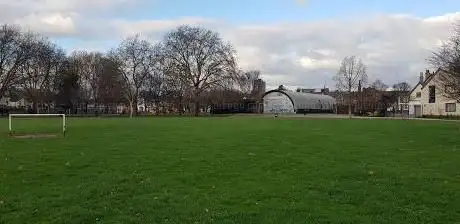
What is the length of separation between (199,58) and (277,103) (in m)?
36.9

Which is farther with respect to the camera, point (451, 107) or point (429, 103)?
point (429, 103)

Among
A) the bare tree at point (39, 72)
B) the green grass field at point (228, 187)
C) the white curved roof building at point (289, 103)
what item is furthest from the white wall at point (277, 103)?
the green grass field at point (228, 187)

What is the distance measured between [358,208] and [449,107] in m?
90.4

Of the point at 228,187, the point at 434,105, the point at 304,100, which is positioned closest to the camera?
the point at 228,187

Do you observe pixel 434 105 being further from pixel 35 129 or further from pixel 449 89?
pixel 35 129

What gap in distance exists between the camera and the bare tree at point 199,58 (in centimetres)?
9525

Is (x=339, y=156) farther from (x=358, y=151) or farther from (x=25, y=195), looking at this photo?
(x=25, y=195)

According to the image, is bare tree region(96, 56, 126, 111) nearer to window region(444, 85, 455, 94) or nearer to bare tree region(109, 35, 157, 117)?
bare tree region(109, 35, 157, 117)

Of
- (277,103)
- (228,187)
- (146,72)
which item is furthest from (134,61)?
(228,187)

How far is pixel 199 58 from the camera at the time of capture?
95.9m

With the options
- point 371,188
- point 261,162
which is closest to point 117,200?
point 371,188

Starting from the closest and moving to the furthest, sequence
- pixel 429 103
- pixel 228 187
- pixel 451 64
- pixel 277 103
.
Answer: pixel 228 187, pixel 451 64, pixel 429 103, pixel 277 103

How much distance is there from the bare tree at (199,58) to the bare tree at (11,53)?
22957mm

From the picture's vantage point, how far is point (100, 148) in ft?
74.4
